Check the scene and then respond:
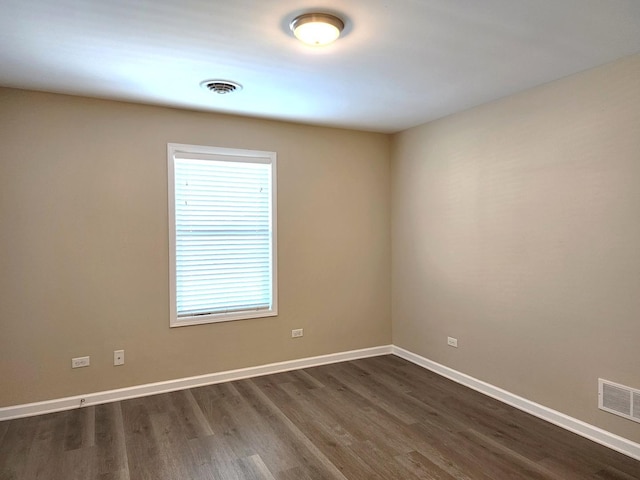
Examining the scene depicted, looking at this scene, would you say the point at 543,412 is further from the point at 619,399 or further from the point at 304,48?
the point at 304,48

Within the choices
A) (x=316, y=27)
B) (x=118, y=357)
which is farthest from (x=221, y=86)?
(x=118, y=357)

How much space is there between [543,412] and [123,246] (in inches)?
144

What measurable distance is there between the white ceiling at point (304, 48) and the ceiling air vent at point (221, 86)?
0.08m

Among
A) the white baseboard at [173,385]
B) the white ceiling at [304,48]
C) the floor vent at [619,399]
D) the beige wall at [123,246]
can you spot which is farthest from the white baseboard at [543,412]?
the white ceiling at [304,48]

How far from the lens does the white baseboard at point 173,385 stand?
3268mm

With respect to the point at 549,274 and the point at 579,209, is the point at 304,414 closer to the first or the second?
the point at 549,274

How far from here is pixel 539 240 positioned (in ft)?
10.5

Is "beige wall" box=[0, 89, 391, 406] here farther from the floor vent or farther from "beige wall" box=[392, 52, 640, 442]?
the floor vent

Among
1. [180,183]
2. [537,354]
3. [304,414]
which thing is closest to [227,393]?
[304,414]

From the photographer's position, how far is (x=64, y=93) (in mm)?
3334

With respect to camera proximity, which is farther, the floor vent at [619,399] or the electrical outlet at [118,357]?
the electrical outlet at [118,357]

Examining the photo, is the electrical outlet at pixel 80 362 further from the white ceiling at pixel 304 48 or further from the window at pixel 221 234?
the white ceiling at pixel 304 48

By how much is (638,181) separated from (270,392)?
321cm

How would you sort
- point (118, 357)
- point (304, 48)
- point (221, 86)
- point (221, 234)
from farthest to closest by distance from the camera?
point (221, 234) < point (118, 357) < point (221, 86) < point (304, 48)
